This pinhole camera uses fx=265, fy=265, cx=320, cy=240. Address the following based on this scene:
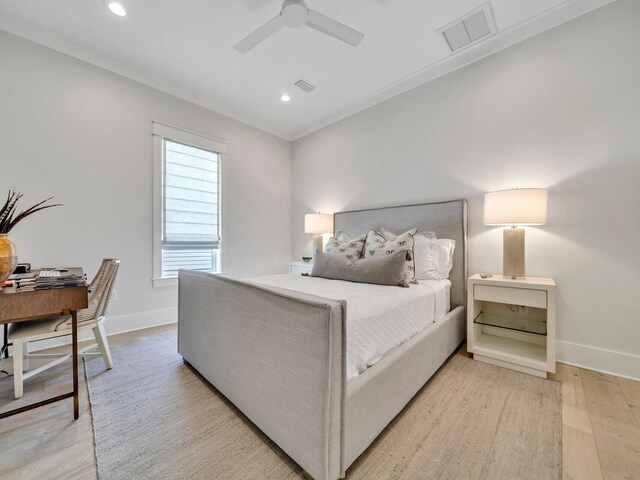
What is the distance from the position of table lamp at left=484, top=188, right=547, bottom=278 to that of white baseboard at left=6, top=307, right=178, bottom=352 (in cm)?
357

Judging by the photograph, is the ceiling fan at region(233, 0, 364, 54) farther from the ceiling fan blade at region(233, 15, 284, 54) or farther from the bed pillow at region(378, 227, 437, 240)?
the bed pillow at region(378, 227, 437, 240)

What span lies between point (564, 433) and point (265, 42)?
3605 mm

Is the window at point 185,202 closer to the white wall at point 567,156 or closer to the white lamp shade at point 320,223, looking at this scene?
the white lamp shade at point 320,223

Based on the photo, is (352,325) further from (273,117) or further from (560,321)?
(273,117)

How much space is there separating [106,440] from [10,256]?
1056 mm

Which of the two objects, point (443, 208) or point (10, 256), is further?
point (443, 208)

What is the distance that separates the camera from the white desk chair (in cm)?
161

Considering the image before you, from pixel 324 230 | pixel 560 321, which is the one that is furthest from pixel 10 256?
pixel 560 321

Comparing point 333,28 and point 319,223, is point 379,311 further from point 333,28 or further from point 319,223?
point 319,223

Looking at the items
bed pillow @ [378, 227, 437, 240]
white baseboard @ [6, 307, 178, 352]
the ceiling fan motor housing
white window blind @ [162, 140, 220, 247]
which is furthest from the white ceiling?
white baseboard @ [6, 307, 178, 352]

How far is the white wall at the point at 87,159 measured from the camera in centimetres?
236

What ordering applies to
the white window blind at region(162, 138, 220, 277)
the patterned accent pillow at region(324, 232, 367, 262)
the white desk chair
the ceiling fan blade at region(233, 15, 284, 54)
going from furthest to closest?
the white window blind at region(162, 138, 220, 277) → the patterned accent pillow at region(324, 232, 367, 262) → the ceiling fan blade at region(233, 15, 284, 54) → the white desk chair

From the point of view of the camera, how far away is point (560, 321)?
88.1 inches

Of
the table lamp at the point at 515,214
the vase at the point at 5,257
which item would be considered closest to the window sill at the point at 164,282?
the vase at the point at 5,257
